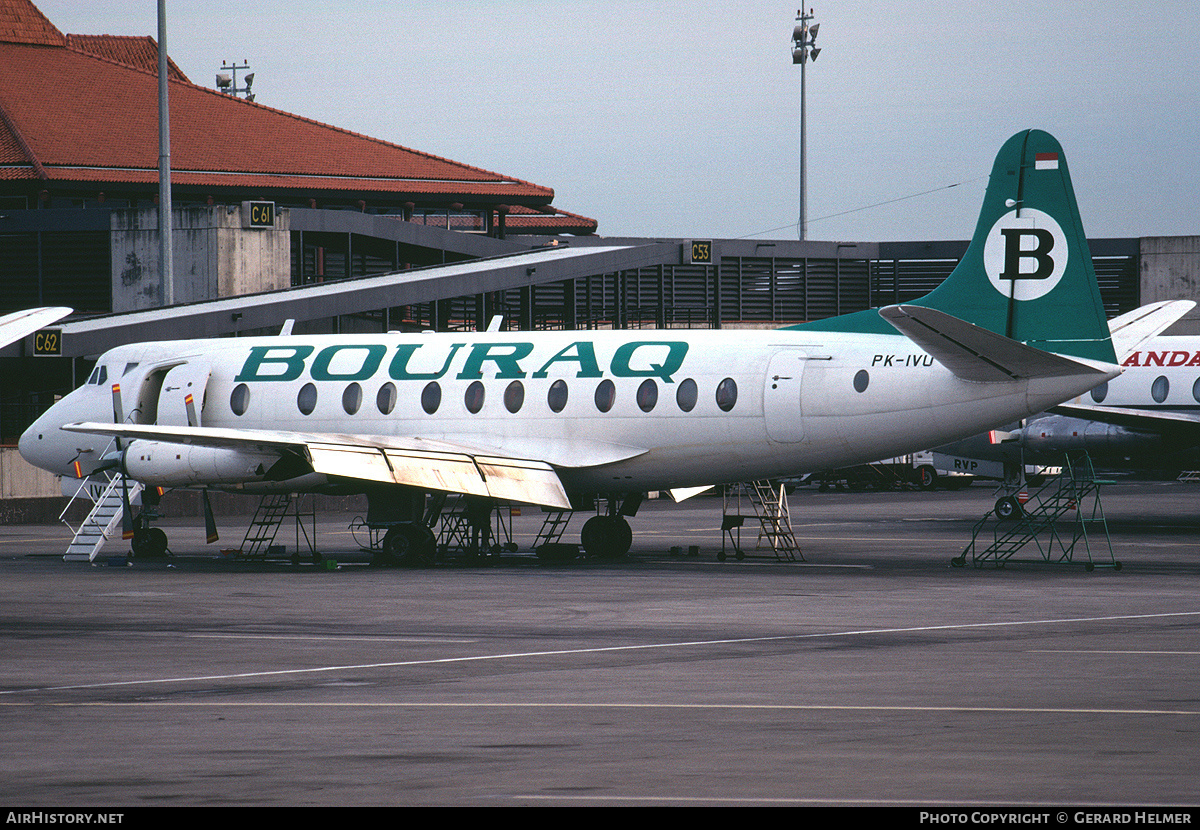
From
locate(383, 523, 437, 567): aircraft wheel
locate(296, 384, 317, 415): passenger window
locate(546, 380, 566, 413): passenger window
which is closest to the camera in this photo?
locate(383, 523, 437, 567): aircraft wheel

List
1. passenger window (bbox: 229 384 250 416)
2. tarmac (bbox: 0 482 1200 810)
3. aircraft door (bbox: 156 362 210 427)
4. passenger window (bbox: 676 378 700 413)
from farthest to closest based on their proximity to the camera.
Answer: passenger window (bbox: 229 384 250 416)
aircraft door (bbox: 156 362 210 427)
passenger window (bbox: 676 378 700 413)
tarmac (bbox: 0 482 1200 810)

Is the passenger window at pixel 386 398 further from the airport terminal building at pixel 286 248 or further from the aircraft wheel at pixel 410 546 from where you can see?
the airport terminal building at pixel 286 248

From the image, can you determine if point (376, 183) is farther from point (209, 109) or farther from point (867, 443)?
point (867, 443)

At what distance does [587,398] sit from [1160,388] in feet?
63.3

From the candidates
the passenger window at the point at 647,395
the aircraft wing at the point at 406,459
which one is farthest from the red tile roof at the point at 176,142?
the passenger window at the point at 647,395

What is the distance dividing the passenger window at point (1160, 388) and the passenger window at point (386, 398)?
71.3 ft

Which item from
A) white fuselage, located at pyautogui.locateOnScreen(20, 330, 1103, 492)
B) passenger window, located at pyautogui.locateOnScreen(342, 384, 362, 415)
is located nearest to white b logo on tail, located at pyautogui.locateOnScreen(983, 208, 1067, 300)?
white fuselage, located at pyautogui.locateOnScreen(20, 330, 1103, 492)

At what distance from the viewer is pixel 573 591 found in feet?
78.9

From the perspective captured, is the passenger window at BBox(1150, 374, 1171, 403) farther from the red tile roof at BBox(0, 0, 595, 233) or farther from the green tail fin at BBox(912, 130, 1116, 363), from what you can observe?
the red tile roof at BBox(0, 0, 595, 233)

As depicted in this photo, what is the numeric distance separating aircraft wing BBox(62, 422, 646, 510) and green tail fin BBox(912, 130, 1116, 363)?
7049mm

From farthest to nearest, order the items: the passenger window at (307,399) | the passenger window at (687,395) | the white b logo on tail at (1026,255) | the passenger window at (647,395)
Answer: the passenger window at (307,399), the passenger window at (647,395), the passenger window at (687,395), the white b logo on tail at (1026,255)

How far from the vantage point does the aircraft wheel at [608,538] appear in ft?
103

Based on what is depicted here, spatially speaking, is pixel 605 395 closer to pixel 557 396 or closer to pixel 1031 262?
pixel 557 396

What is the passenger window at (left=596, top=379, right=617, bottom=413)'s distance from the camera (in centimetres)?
2961
